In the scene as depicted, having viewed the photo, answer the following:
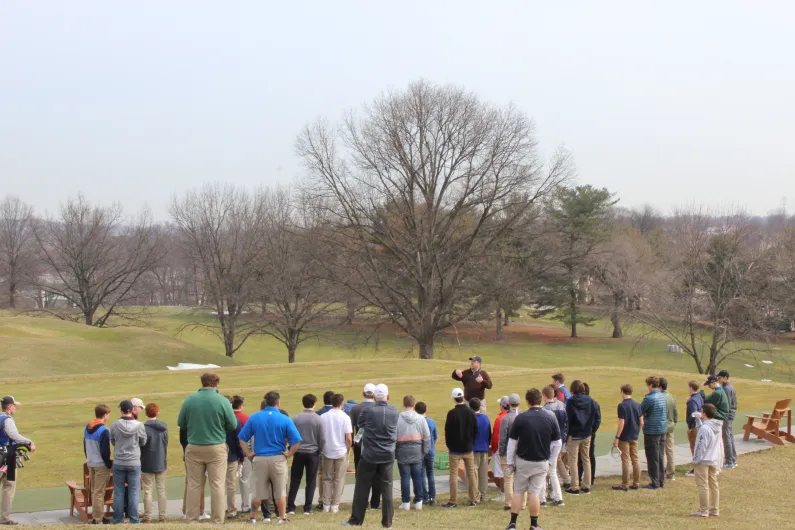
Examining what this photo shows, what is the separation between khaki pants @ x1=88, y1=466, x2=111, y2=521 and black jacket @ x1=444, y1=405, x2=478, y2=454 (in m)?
4.66

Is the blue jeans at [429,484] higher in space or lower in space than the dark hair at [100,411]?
lower

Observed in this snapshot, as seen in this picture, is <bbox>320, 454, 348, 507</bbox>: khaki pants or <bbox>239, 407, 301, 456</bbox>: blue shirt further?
<bbox>320, 454, 348, 507</bbox>: khaki pants

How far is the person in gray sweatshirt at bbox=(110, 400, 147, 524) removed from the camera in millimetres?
9680

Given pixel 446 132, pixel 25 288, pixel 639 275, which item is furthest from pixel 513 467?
pixel 25 288

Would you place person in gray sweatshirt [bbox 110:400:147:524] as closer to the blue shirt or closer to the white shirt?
the blue shirt

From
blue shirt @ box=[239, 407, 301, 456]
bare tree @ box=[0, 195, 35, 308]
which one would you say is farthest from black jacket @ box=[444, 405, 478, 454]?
bare tree @ box=[0, 195, 35, 308]

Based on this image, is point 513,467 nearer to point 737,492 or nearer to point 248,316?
point 737,492

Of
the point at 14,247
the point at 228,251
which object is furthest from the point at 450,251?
the point at 14,247

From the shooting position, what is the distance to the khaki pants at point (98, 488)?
32.5 ft

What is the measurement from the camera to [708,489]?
10.7 metres

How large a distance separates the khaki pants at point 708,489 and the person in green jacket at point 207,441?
6544mm

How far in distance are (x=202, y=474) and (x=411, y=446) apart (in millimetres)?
2804

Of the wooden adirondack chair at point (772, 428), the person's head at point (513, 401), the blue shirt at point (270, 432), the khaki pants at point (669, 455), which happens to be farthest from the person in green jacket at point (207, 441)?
the wooden adirondack chair at point (772, 428)

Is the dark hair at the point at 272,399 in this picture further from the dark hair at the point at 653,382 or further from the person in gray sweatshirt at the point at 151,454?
the dark hair at the point at 653,382
